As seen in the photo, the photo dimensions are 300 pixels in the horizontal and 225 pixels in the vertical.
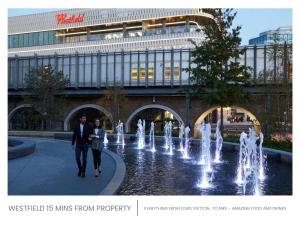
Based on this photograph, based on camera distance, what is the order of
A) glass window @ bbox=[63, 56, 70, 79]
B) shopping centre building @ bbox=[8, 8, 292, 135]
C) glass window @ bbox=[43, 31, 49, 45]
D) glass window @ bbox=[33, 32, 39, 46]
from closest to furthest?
shopping centre building @ bbox=[8, 8, 292, 135] → glass window @ bbox=[63, 56, 70, 79] → glass window @ bbox=[43, 31, 49, 45] → glass window @ bbox=[33, 32, 39, 46]

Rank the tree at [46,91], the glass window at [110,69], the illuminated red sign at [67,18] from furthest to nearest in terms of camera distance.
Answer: the illuminated red sign at [67,18]
the glass window at [110,69]
the tree at [46,91]

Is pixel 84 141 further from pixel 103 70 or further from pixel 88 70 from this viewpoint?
pixel 88 70

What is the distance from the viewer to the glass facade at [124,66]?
133 ft

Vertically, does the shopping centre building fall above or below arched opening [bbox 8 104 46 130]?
above

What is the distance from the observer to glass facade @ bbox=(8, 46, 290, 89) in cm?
4062

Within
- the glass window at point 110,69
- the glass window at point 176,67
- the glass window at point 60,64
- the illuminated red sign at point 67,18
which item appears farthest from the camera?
the illuminated red sign at point 67,18

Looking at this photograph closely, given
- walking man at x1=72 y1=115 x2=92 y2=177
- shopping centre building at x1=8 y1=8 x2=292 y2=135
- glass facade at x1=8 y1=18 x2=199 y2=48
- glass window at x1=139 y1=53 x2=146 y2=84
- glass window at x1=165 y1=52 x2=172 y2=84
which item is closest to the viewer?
walking man at x1=72 y1=115 x2=92 y2=177

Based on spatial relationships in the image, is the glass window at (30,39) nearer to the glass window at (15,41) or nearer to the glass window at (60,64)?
the glass window at (15,41)

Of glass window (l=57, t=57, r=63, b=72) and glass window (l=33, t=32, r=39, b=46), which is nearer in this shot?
glass window (l=57, t=57, r=63, b=72)

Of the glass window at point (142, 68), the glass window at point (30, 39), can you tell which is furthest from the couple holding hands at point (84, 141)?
the glass window at point (30, 39)

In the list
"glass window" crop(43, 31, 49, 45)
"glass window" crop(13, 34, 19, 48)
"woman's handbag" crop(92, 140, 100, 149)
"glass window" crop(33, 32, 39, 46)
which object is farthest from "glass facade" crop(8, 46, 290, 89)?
"woman's handbag" crop(92, 140, 100, 149)

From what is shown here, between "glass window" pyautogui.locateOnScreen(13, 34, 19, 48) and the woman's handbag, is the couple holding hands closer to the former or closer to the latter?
the woman's handbag

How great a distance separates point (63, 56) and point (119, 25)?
49.2 feet

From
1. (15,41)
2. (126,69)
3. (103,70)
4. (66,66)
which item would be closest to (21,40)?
(15,41)
